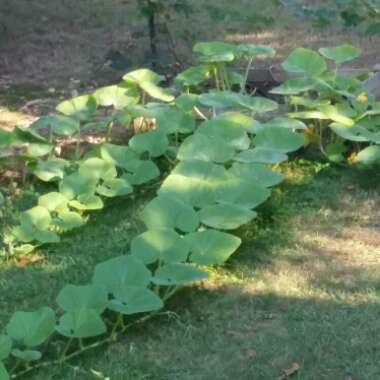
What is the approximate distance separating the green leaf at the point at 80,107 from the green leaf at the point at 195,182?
1.02 m

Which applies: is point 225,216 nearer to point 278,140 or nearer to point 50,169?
point 278,140

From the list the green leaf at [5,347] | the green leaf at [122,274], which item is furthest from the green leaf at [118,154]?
the green leaf at [5,347]

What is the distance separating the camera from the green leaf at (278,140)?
4625 millimetres

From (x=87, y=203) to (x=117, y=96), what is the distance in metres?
1.00

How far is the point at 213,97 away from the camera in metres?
4.99

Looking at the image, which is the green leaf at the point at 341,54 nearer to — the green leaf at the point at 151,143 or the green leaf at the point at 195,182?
the green leaf at the point at 151,143

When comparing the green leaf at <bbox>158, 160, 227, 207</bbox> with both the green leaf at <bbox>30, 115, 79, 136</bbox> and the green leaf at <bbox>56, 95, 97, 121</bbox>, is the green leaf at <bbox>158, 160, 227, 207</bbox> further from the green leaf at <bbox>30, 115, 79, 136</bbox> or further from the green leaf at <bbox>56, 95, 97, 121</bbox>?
the green leaf at <bbox>56, 95, 97, 121</bbox>

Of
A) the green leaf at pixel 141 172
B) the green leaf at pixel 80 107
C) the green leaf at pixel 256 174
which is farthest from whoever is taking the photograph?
the green leaf at pixel 80 107

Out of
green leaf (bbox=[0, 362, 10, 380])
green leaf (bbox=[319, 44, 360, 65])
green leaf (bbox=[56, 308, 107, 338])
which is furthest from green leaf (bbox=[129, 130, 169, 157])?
green leaf (bbox=[0, 362, 10, 380])

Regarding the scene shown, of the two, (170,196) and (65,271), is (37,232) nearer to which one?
(65,271)

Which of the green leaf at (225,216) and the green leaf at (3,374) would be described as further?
the green leaf at (225,216)

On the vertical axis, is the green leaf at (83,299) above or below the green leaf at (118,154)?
above

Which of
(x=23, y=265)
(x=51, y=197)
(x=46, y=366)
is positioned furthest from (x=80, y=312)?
(x=51, y=197)

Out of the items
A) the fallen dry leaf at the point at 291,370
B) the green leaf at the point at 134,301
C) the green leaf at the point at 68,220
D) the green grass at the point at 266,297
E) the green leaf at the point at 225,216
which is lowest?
the green grass at the point at 266,297
